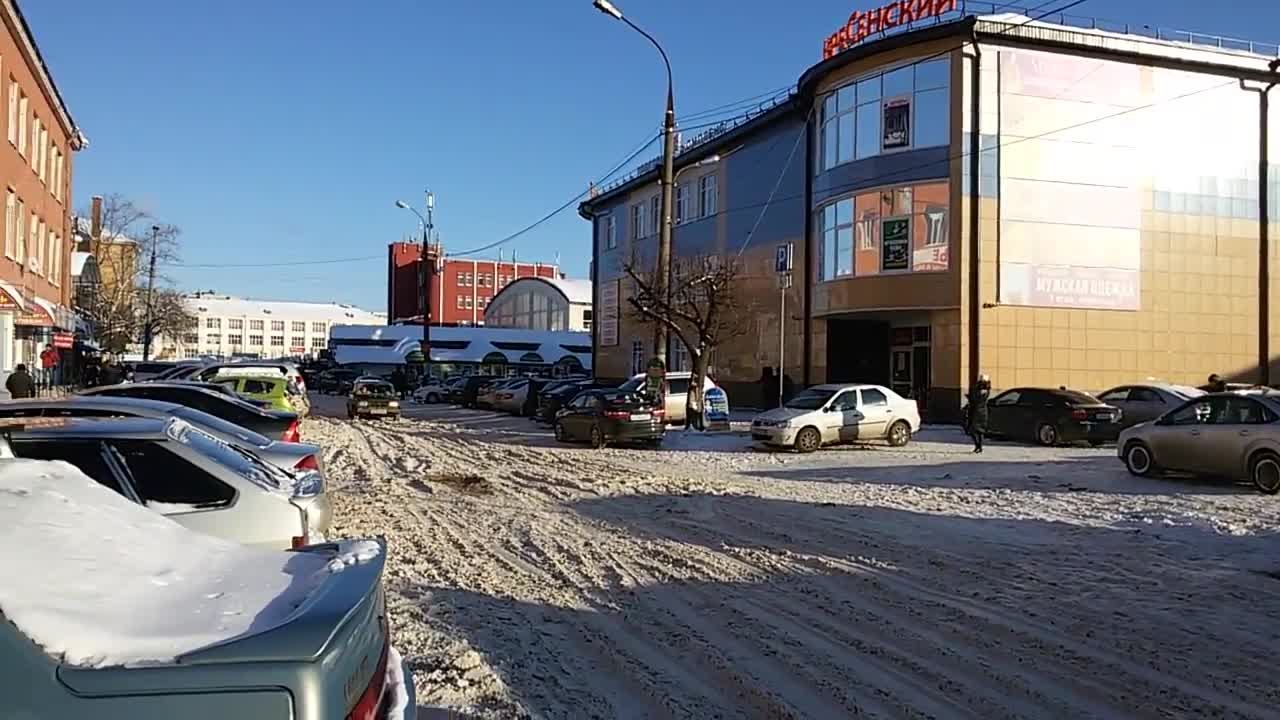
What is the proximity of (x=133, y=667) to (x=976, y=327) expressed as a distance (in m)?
29.8

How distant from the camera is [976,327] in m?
30.0

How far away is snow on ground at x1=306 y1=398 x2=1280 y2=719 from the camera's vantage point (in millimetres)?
5508

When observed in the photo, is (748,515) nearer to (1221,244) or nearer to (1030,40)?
(1030,40)

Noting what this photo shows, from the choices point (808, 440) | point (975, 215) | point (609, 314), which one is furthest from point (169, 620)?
point (609, 314)

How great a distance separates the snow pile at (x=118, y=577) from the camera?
2.68 m

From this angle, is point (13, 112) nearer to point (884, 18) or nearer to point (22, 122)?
point (22, 122)

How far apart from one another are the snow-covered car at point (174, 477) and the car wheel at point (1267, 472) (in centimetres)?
1314

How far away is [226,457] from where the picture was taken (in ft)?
20.6

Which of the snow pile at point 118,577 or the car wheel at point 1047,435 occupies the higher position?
the snow pile at point 118,577

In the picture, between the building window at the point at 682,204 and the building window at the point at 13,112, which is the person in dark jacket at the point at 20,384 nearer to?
the building window at the point at 13,112

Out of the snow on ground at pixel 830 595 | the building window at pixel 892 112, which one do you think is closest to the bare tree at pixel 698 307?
the building window at pixel 892 112

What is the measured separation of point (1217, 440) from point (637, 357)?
129 ft

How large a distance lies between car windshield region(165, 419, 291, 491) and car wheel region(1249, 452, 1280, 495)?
1312 centimetres

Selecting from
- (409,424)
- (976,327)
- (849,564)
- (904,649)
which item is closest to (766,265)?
(976,327)
